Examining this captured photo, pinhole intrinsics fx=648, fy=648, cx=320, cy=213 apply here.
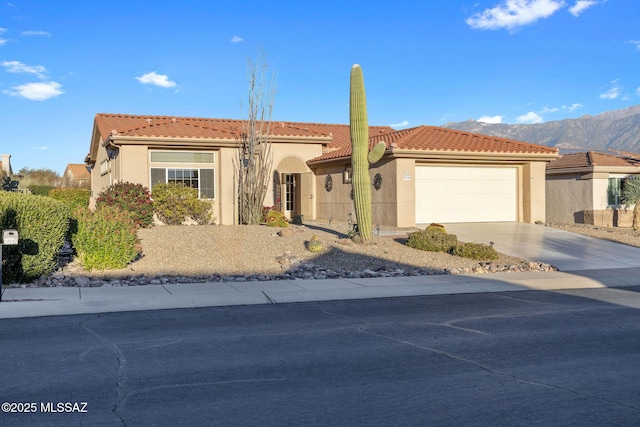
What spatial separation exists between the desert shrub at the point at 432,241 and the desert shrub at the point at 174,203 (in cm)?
816

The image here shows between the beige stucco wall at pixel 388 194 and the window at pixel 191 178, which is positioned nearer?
the beige stucco wall at pixel 388 194

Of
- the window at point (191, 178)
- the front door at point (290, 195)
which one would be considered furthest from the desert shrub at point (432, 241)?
the front door at point (290, 195)

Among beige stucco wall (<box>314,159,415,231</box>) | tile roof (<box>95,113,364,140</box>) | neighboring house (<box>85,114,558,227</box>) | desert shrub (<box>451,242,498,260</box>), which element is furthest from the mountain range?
desert shrub (<box>451,242,498,260</box>)

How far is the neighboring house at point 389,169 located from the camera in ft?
75.2

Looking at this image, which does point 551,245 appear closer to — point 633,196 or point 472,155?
point 472,155

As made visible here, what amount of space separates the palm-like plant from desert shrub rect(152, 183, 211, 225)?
16.9 meters

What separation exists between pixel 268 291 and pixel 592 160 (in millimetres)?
20260

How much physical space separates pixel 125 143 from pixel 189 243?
7047 millimetres

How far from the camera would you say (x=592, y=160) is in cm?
2778

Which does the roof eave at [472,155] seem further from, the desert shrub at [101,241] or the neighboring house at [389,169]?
the desert shrub at [101,241]

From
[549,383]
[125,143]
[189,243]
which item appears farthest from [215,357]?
[125,143]

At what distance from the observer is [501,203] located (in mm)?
25219

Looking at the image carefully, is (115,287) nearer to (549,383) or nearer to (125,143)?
(549,383)

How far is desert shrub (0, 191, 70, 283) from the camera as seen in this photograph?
12.6 metres
